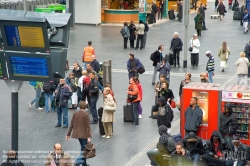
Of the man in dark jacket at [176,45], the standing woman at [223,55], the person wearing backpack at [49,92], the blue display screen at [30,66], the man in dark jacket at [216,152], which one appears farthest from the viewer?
the man in dark jacket at [176,45]

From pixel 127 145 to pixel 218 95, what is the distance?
2602 mm

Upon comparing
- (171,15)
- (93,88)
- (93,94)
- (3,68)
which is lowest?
(93,94)

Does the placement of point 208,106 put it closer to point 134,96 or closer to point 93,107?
point 134,96

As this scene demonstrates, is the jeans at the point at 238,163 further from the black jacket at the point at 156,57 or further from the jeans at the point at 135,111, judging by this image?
the black jacket at the point at 156,57

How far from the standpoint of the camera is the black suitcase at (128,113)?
1978cm

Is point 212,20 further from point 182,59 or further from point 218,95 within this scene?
point 218,95

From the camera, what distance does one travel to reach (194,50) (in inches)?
1147

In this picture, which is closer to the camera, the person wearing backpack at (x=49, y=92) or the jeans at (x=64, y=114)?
the jeans at (x=64, y=114)

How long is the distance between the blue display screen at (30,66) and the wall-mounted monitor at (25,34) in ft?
0.66

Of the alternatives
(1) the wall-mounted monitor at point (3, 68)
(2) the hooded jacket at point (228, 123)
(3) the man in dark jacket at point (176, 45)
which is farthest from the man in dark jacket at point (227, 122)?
(3) the man in dark jacket at point (176, 45)

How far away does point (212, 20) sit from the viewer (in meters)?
48.5

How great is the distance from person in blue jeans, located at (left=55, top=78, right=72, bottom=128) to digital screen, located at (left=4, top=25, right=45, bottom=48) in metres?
4.91

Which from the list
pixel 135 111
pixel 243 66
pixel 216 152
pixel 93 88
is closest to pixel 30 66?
pixel 216 152

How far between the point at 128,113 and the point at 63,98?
198 centimetres
